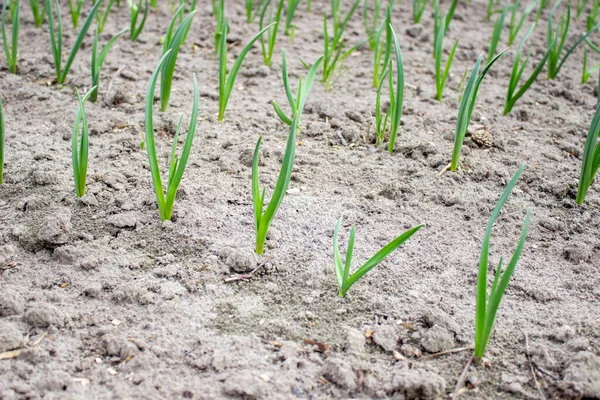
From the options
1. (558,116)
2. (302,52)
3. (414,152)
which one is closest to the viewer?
(414,152)

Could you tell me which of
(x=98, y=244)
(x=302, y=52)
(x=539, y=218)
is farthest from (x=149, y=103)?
(x=302, y=52)

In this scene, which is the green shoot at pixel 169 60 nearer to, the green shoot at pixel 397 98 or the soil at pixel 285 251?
the soil at pixel 285 251

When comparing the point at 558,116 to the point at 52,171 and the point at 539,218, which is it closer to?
the point at 539,218

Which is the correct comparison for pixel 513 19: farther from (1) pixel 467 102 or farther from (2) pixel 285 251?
(2) pixel 285 251

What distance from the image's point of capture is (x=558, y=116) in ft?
9.34

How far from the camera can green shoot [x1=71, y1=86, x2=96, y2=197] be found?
6.12 feet

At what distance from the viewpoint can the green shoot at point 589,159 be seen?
1.97m

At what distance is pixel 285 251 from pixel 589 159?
1.02 meters

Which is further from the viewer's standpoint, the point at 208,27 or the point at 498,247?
the point at 208,27

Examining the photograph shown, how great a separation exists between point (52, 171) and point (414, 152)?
4.29 ft

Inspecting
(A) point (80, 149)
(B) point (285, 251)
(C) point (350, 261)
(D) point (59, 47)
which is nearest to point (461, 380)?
(C) point (350, 261)

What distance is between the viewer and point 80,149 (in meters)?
1.89

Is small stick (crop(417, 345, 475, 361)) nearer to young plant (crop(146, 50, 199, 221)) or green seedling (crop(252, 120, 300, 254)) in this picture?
green seedling (crop(252, 120, 300, 254))

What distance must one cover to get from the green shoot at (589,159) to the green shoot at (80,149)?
4.94 feet
